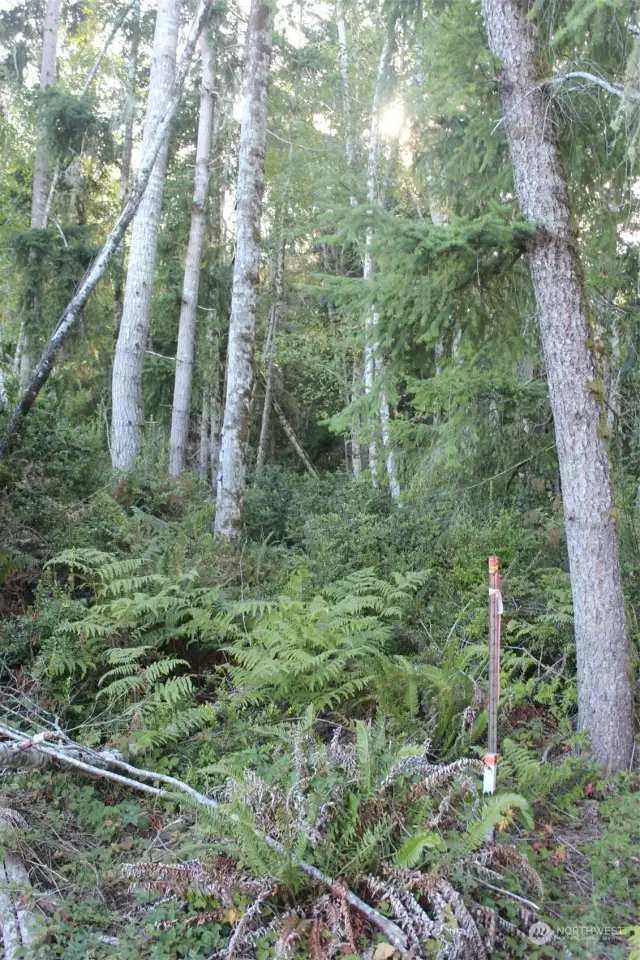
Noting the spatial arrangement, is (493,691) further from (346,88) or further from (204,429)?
(204,429)

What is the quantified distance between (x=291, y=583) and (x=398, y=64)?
17180 millimetres

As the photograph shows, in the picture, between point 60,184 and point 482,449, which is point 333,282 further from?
point 60,184

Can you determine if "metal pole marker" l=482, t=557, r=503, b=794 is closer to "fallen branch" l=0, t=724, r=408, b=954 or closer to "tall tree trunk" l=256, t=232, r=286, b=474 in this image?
"fallen branch" l=0, t=724, r=408, b=954

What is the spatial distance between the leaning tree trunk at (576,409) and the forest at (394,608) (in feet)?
0.07

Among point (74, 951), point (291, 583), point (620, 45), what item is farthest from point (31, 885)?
point (620, 45)

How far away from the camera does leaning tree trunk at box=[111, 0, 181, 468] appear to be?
10.3 meters

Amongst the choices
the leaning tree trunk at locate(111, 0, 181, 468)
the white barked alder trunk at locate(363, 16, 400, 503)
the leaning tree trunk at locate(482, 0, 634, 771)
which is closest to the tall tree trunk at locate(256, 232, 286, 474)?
the white barked alder trunk at locate(363, 16, 400, 503)

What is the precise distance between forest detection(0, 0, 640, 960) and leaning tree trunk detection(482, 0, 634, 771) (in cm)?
2

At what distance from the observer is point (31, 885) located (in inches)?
134

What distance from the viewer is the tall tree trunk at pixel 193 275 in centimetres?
1480

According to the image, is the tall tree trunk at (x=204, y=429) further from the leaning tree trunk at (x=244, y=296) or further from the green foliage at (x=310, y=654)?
the green foliage at (x=310, y=654)

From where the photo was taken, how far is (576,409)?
4.93 m

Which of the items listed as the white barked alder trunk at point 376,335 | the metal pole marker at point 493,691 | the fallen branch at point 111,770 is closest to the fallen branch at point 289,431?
the white barked alder trunk at point 376,335

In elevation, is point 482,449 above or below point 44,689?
above
